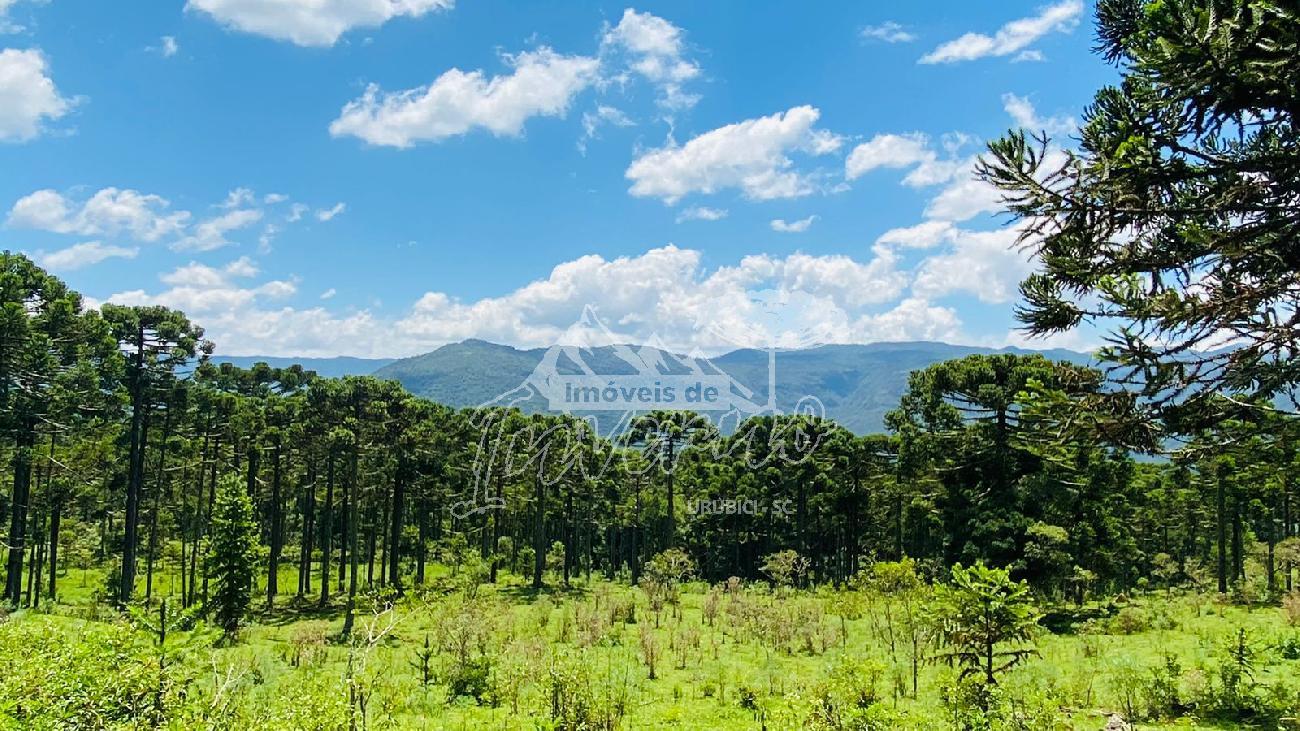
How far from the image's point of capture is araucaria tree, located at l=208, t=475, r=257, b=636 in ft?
79.0

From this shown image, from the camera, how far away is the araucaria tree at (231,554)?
2408 cm

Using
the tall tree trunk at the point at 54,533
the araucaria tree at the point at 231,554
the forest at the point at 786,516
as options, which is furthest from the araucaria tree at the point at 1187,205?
the tall tree trunk at the point at 54,533

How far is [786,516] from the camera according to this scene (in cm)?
4984

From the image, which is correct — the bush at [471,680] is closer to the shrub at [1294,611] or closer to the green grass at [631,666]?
the green grass at [631,666]

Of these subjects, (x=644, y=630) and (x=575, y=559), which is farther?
(x=575, y=559)

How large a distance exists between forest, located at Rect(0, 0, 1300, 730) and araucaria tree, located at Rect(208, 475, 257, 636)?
0.14 meters

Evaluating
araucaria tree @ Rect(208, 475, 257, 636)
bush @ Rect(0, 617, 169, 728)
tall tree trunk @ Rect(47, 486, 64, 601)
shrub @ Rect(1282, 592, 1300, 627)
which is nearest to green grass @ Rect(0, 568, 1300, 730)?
bush @ Rect(0, 617, 169, 728)

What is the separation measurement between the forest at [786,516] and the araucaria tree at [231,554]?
0.14 meters

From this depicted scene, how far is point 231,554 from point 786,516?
3632 cm

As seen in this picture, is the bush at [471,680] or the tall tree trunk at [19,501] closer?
the bush at [471,680]

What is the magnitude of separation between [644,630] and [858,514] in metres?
29.3

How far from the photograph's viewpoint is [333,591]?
4000 cm

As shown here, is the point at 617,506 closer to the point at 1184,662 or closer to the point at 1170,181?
the point at 1184,662

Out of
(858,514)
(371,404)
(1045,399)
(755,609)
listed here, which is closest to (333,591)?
(371,404)
